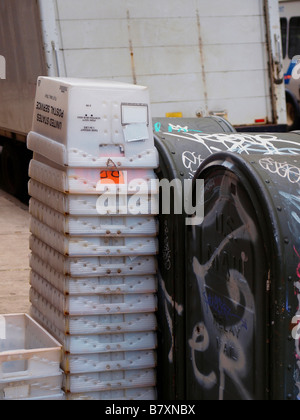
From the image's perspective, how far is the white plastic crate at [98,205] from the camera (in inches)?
183

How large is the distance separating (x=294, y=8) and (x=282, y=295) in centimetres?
1673

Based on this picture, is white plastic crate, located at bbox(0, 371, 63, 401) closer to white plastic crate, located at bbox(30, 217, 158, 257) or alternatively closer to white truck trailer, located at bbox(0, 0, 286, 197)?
white plastic crate, located at bbox(30, 217, 158, 257)

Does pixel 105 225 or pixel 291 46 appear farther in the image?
pixel 291 46

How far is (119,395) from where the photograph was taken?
4.88 meters

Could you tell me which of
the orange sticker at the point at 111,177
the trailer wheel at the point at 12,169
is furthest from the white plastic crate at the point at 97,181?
the trailer wheel at the point at 12,169

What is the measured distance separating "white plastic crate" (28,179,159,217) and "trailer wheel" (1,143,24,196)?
29.0ft

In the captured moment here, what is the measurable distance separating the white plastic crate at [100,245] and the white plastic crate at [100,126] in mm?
406

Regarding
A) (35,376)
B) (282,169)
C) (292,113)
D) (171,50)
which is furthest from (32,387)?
(292,113)

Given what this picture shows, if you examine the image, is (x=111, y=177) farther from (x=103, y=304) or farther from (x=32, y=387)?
(x=32, y=387)

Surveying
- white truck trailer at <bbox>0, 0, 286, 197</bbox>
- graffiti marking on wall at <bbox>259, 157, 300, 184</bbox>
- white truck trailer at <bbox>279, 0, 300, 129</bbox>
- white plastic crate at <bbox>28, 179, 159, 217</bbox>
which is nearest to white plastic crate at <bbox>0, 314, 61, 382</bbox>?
white plastic crate at <bbox>28, 179, 159, 217</bbox>

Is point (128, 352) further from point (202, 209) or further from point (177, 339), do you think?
point (202, 209)

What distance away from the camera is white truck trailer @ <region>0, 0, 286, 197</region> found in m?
10.6

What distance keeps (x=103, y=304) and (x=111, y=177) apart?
27.2 inches

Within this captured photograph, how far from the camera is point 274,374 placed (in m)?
3.67
